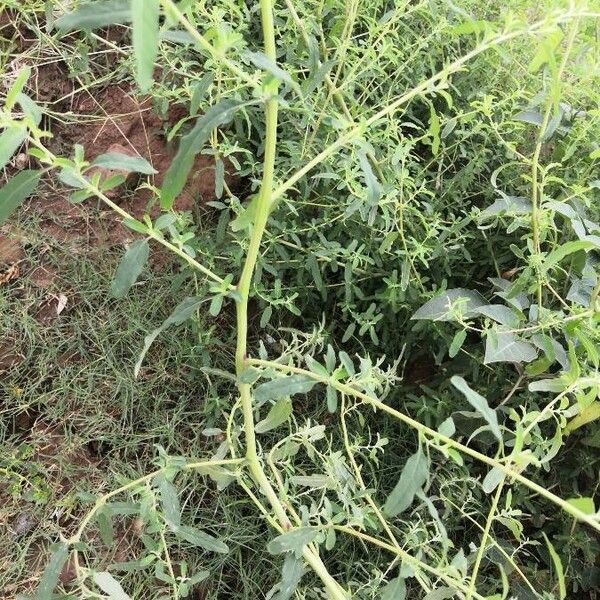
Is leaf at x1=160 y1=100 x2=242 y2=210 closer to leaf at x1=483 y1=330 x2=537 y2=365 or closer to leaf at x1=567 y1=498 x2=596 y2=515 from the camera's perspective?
leaf at x1=567 y1=498 x2=596 y2=515

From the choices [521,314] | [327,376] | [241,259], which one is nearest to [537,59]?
[327,376]

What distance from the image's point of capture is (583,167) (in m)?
1.63

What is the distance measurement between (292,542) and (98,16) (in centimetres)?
78

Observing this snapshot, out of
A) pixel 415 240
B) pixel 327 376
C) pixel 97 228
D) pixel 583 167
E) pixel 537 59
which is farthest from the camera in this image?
pixel 97 228

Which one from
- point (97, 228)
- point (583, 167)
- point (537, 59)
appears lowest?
point (97, 228)

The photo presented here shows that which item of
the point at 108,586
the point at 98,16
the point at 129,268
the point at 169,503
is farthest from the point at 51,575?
the point at 98,16

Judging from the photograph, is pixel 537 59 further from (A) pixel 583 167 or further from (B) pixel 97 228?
(B) pixel 97 228

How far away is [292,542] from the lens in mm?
1060

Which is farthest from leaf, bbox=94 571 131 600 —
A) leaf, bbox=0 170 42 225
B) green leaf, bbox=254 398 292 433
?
leaf, bbox=0 170 42 225

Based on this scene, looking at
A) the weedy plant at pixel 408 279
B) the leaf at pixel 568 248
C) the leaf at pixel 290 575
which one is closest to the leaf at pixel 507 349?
the weedy plant at pixel 408 279

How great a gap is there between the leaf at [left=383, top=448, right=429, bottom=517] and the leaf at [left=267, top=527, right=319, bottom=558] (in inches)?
8.0

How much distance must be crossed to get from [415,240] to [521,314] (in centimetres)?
28

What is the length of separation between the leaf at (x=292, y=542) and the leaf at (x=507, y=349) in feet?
1.60

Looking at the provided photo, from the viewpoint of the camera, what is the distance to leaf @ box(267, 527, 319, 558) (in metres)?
1.06
